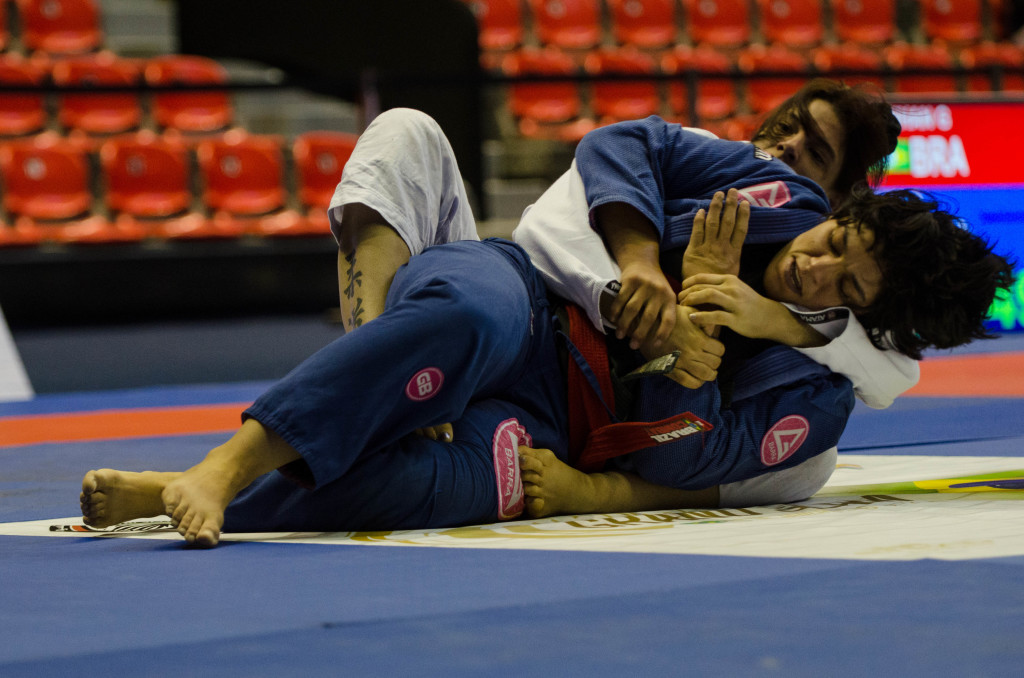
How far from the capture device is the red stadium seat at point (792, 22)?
7316 millimetres

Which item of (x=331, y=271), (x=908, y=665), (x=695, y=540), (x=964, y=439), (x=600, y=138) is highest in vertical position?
(x=600, y=138)

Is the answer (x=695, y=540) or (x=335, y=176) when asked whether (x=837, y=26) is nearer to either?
(x=335, y=176)

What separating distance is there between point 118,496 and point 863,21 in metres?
7.39

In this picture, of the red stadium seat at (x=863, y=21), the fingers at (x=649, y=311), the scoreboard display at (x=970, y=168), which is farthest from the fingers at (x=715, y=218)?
the red stadium seat at (x=863, y=21)

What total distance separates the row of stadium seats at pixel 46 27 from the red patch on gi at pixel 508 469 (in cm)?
562

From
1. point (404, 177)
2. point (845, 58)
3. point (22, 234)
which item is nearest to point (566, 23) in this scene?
point (845, 58)

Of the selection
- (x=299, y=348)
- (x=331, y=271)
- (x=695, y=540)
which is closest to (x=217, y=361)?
(x=299, y=348)

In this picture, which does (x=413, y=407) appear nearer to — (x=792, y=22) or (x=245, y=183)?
(x=245, y=183)

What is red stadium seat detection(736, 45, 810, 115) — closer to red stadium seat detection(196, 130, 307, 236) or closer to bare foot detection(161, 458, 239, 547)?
red stadium seat detection(196, 130, 307, 236)

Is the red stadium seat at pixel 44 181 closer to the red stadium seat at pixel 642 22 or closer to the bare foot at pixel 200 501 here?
the red stadium seat at pixel 642 22

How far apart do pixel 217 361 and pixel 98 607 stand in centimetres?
305

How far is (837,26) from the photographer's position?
7.51 m

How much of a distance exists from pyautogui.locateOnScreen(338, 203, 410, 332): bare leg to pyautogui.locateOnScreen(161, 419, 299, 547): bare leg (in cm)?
33

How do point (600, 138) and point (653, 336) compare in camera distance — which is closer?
point (653, 336)
